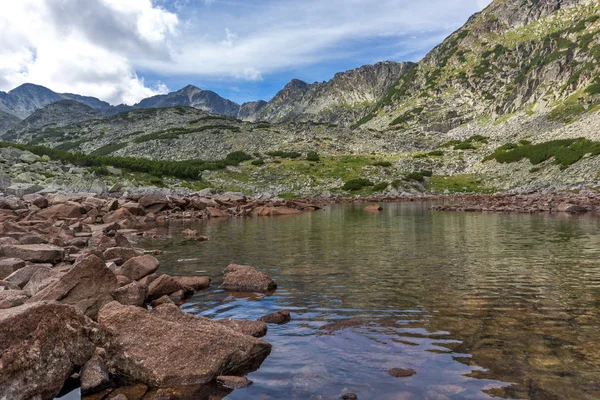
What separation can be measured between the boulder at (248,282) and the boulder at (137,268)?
116 inches

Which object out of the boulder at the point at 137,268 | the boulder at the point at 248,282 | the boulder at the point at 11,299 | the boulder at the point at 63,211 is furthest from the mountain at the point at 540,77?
the boulder at the point at 11,299

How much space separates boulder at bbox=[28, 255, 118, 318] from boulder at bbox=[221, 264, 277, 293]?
13.8ft

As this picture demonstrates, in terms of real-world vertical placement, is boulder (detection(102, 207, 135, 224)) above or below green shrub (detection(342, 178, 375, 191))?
below

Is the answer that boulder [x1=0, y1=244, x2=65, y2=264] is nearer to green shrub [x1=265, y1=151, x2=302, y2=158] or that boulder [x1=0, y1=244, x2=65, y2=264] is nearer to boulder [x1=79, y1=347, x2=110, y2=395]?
boulder [x1=79, y1=347, x2=110, y2=395]

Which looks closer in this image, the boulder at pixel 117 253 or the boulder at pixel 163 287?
the boulder at pixel 163 287

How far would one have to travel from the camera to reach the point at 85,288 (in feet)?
30.8

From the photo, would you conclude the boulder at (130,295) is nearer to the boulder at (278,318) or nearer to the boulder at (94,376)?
the boulder at (278,318)

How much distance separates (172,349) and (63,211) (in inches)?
1349

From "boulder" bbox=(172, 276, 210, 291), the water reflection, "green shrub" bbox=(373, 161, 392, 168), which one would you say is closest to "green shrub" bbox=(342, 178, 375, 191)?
"green shrub" bbox=(373, 161, 392, 168)

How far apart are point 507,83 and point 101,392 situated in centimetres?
20957

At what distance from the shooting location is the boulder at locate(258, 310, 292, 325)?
9641 millimetres

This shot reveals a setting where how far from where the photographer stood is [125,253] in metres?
16.6

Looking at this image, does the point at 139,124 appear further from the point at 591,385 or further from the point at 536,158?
the point at 591,385

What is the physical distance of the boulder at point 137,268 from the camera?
44.7ft
